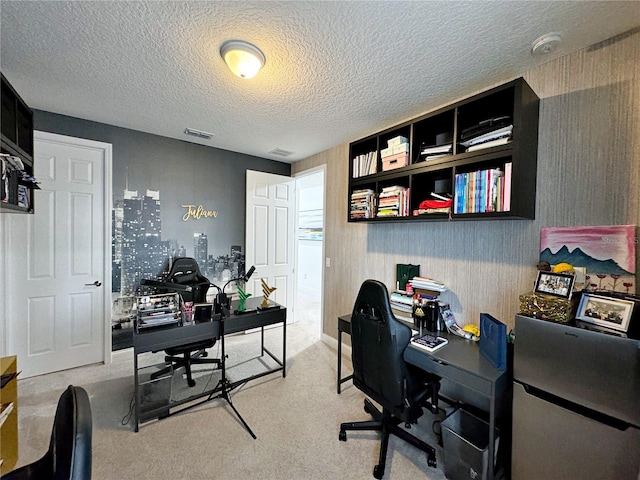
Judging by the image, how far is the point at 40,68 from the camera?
6.28ft

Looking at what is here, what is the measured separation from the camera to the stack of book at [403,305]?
8.07 feet

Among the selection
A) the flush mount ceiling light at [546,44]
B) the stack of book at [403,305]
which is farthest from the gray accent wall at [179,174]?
the flush mount ceiling light at [546,44]

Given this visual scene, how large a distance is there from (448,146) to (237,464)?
2682mm

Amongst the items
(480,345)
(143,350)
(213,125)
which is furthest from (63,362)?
(480,345)

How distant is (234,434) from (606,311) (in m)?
2.41

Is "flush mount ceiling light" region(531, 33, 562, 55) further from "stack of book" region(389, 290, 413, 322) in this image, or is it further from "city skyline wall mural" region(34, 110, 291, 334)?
"city skyline wall mural" region(34, 110, 291, 334)

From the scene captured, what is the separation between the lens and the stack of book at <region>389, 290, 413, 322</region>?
2.46 m

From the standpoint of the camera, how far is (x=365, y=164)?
107 inches

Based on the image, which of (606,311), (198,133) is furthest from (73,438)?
(198,133)

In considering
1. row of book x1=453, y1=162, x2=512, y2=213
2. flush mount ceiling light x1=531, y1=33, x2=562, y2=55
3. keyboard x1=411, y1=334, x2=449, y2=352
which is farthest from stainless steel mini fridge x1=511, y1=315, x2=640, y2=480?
flush mount ceiling light x1=531, y1=33, x2=562, y2=55

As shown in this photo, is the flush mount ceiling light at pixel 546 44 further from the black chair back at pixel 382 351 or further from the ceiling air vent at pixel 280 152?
the ceiling air vent at pixel 280 152

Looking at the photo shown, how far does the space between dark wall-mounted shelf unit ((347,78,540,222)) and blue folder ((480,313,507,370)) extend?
0.69 m

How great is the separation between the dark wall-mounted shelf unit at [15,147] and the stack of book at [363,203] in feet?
8.85

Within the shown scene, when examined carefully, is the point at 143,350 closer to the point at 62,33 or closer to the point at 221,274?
the point at 221,274
